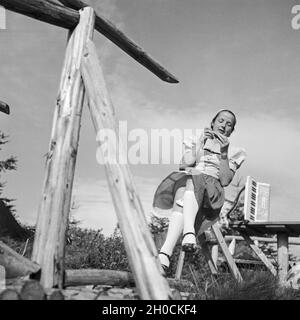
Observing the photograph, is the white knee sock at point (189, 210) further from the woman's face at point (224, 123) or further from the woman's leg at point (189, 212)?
the woman's face at point (224, 123)

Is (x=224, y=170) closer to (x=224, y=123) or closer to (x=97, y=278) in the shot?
(x=224, y=123)

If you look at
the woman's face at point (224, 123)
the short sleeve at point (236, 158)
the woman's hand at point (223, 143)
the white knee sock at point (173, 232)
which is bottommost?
the white knee sock at point (173, 232)

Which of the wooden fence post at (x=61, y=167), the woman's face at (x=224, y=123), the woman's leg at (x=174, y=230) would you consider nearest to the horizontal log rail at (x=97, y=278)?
the wooden fence post at (x=61, y=167)

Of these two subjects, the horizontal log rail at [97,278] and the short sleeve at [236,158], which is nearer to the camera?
the horizontal log rail at [97,278]

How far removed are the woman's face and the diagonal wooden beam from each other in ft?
1.91

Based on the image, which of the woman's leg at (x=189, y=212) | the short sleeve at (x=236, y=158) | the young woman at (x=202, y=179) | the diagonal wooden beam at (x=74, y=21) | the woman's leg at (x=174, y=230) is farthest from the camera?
the short sleeve at (x=236, y=158)

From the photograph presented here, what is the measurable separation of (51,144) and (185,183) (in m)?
1.43

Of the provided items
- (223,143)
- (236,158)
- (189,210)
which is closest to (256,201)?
(236,158)

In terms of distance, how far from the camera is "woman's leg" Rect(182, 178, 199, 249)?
11.1 feet

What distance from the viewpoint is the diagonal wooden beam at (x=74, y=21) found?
2961 millimetres

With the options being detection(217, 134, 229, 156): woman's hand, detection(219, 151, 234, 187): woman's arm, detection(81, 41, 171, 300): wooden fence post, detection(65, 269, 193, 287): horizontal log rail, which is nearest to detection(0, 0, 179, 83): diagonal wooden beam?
detection(81, 41, 171, 300): wooden fence post

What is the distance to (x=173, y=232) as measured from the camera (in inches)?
143

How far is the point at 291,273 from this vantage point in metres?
4.29

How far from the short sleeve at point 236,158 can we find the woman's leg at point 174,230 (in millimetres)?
537
